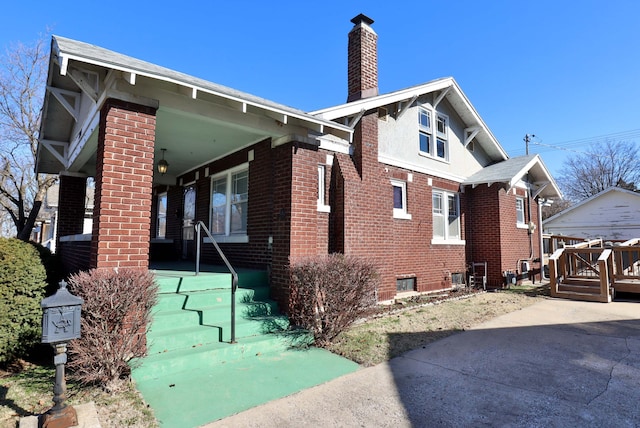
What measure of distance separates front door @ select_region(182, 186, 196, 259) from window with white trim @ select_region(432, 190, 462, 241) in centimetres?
749

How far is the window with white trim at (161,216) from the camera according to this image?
41.8ft

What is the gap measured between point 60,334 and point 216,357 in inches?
73.3

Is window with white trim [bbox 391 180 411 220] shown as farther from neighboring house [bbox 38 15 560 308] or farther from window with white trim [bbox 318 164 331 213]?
window with white trim [bbox 318 164 331 213]

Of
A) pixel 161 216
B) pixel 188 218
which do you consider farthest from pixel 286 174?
pixel 161 216

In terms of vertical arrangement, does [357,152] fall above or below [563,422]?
above

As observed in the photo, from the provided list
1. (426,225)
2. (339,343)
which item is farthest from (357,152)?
(339,343)

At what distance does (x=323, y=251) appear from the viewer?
786 centimetres

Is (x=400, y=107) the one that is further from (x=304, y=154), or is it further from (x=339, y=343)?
(x=339, y=343)

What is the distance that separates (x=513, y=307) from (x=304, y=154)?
6445mm

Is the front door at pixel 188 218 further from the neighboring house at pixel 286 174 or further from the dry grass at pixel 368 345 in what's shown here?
the dry grass at pixel 368 345

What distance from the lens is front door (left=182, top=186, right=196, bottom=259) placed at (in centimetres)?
1052

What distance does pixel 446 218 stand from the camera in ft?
38.6

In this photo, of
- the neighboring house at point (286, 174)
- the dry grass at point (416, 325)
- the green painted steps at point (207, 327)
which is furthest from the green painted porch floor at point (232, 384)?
the neighboring house at point (286, 174)

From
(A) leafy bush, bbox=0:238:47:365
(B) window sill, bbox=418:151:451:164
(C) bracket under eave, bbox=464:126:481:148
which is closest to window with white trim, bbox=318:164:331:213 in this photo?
(B) window sill, bbox=418:151:451:164
